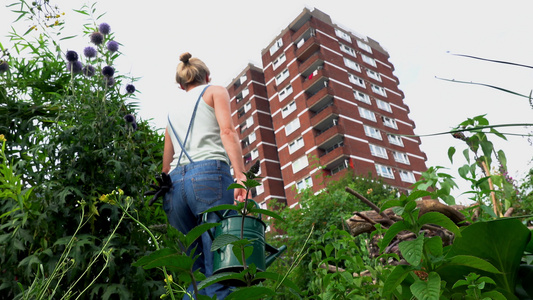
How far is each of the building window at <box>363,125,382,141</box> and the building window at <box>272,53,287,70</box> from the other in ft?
33.8

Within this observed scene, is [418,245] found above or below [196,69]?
below

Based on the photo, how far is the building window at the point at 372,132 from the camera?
3256 centimetres

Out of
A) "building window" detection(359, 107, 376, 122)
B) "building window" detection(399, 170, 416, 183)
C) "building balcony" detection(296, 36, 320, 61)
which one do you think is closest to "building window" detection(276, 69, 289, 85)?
"building balcony" detection(296, 36, 320, 61)

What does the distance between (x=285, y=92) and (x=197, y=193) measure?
34.2 metres

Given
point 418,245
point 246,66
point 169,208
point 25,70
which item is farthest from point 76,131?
point 246,66

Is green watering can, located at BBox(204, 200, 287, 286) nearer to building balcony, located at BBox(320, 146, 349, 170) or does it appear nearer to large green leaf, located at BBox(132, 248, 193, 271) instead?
large green leaf, located at BBox(132, 248, 193, 271)

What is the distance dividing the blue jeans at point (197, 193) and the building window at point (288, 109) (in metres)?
32.4

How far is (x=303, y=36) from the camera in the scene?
117ft

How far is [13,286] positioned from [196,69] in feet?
5.44

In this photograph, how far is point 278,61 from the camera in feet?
122

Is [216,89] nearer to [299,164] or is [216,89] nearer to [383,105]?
[299,164]

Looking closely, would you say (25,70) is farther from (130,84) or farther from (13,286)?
(13,286)

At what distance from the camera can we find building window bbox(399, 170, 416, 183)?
33.3 meters

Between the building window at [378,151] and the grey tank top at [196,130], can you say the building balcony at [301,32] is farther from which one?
the grey tank top at [196,130]
